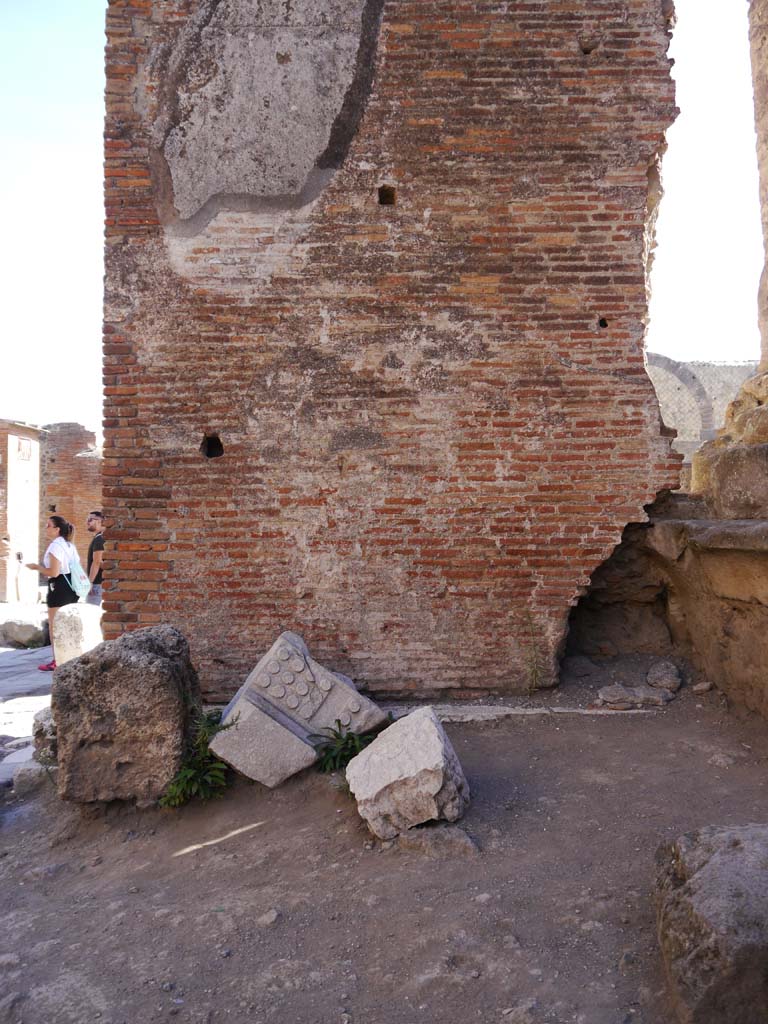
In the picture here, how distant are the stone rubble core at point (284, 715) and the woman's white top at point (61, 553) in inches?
172

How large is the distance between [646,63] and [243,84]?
265 centimetres

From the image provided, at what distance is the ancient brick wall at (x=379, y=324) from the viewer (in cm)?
524

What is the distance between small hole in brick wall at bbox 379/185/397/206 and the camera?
17.4ft

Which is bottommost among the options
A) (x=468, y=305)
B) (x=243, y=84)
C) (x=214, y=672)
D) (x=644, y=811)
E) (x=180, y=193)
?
(x=644, y=811)

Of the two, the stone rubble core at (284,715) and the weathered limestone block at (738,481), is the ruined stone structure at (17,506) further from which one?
the weathered limestone block at (738,481)

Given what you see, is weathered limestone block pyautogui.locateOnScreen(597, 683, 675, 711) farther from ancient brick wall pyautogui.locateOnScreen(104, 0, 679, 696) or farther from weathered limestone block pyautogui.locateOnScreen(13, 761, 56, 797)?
weathered limestone block pyautogui.locateOnScreen(13, 761, 56, 797)

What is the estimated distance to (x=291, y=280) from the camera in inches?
208

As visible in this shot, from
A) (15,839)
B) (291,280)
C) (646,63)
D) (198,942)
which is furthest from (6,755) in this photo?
(646,63)

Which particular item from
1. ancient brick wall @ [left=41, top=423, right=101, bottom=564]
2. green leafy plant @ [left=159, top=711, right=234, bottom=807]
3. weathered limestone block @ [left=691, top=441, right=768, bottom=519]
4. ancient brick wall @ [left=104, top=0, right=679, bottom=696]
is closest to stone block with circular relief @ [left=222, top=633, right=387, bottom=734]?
green leafy plant @ [left=159, top=711, right=234, bottom=807]

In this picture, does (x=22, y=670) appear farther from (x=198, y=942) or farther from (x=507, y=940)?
(x=507, y=940)

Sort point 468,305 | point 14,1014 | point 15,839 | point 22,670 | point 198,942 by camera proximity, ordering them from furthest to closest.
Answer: point 22,670, point 468,305, point 15,839, point 198,942, point 14,1014

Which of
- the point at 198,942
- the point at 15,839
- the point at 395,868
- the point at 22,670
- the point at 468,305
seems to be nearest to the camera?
the point at 198,942

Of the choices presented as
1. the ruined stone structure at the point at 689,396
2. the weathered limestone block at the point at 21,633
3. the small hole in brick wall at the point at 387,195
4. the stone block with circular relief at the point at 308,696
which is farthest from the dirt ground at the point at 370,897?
the ruined stone structure at the point at 689,396

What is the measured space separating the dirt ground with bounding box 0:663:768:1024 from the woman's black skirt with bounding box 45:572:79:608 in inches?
150
